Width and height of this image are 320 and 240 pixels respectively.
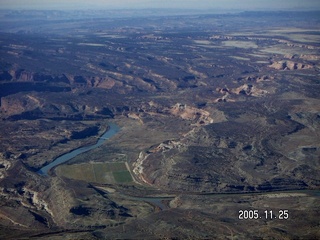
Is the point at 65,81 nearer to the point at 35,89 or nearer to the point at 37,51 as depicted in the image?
the point at 35,89

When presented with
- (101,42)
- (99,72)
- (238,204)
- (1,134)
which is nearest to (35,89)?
(99,72)

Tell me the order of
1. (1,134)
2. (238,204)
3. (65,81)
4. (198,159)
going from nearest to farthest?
(238,204) < (198,159) < (1,134) < (65,81)

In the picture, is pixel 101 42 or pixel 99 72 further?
pixel 101 42
